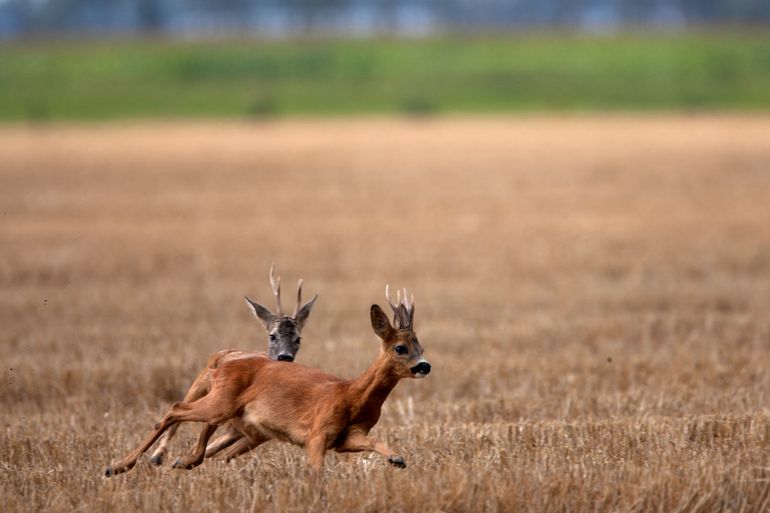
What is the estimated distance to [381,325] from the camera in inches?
313

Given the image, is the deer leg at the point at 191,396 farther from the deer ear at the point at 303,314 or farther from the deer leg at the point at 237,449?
the deer ear at the point at 303,314

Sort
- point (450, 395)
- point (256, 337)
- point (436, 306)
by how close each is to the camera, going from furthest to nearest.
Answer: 1. point (436, 306)
2. point (256, 337)
3. point (450, 395)

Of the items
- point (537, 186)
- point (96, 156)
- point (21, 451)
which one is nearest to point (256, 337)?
point (21, 451)

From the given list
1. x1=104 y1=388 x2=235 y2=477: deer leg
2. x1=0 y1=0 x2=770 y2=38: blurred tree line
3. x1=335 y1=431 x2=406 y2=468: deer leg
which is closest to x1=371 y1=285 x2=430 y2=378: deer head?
x1=335 y1=431 x2=406 y2=468: deer leg

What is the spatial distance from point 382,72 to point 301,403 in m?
86.4

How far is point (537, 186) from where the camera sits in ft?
119

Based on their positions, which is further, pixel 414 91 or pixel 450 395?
pixel 414 91

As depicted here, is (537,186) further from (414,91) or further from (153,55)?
(153,55)

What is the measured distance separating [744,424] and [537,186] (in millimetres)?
26551

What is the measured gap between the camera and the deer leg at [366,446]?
300 inches

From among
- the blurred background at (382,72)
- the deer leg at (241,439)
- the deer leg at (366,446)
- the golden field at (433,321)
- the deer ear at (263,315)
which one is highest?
the blurred background at (382,72)

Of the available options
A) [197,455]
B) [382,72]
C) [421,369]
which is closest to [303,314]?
A: [197,455]

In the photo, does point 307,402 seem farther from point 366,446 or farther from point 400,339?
point 400,339

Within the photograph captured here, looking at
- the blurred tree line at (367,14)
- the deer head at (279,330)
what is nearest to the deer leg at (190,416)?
the deer head at (279,330)
